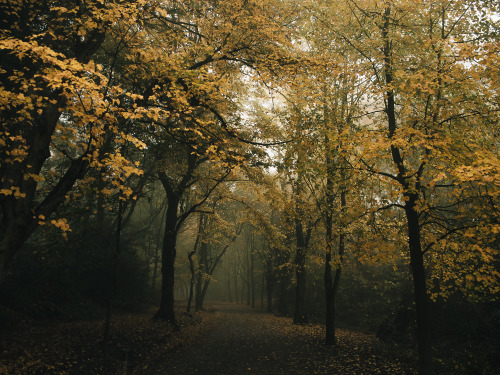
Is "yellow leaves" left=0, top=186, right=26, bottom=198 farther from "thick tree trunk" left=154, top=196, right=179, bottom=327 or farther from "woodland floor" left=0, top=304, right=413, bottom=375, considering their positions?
"thick tree trunk" left=154, top=196, right=179, bottom=327

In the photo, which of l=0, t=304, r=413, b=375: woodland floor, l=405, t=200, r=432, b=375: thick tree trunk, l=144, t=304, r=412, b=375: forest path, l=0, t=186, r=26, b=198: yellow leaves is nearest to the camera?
l=0, t=186, r=26, b=198: yellow leaves

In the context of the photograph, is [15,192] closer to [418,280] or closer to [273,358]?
[418,280]

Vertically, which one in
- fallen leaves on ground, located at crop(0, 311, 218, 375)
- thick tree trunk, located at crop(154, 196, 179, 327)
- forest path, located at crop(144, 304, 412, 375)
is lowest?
forest path, located at crop(144, 304, 412, 375)

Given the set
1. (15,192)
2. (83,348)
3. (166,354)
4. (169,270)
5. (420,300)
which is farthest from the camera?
(169,270)

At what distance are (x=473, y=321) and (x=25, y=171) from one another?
1681cm

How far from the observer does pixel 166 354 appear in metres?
10.4

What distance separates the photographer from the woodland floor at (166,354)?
7.90 m

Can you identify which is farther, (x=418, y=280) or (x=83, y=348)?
(x=83, y=348)

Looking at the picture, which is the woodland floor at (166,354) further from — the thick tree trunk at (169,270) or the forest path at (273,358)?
the thick tree trunk at (169,270)

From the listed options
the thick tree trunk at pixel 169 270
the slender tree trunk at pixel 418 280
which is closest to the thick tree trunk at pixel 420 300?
the slender tree trunk at pixel 418 280

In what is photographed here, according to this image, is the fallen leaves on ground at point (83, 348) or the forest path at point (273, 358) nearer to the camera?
the fallen leaves on ground at point (83, 348)

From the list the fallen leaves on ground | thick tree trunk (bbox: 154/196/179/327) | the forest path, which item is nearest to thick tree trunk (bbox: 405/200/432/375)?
the forest path

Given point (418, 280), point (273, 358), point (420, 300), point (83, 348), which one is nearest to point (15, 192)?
point (83, 348)

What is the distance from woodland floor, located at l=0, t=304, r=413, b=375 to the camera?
311 inches
